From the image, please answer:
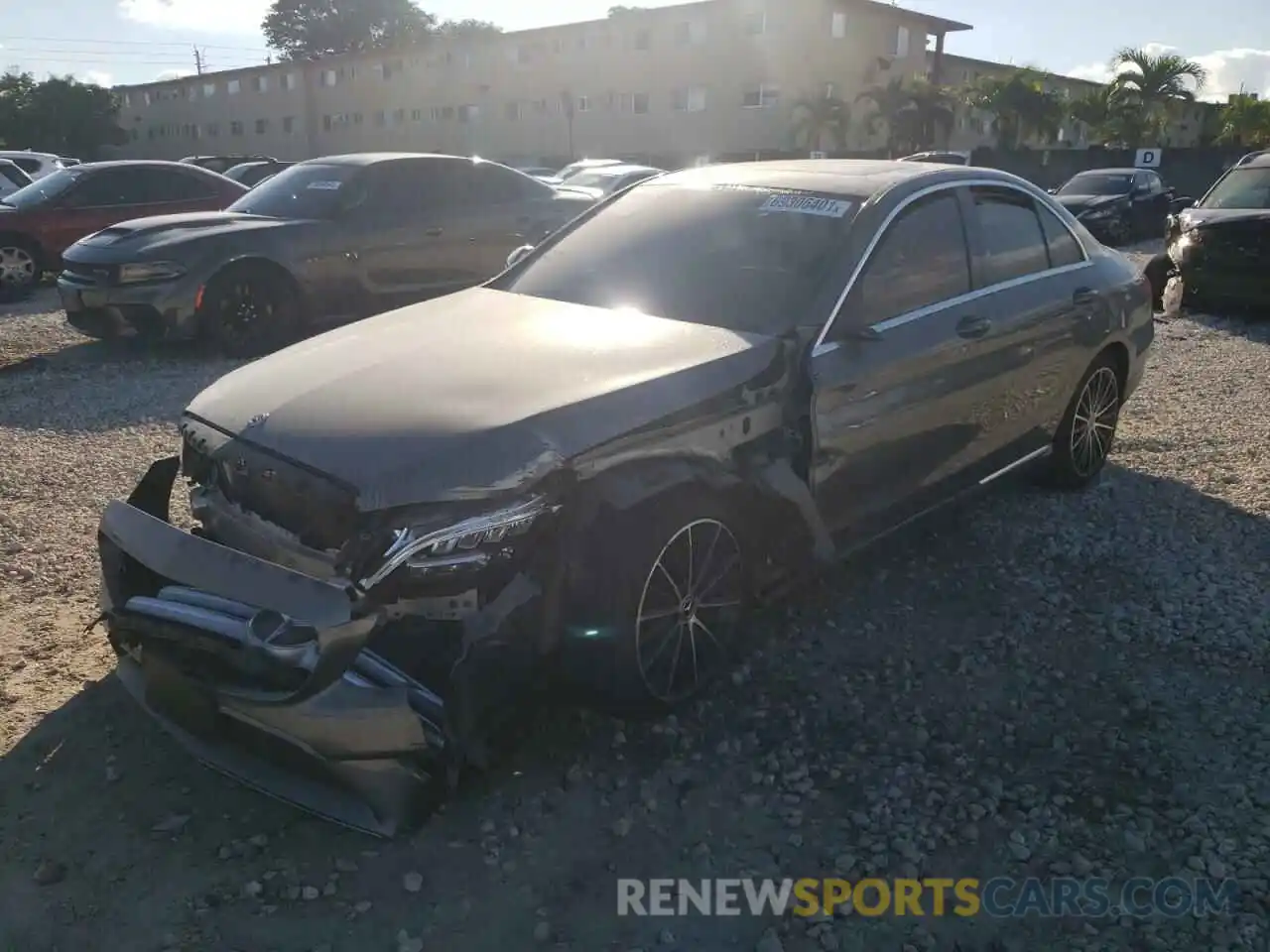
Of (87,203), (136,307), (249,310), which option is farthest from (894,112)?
(136,307)

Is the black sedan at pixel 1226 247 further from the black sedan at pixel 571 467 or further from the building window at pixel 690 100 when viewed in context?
the building window at pixel 690 100

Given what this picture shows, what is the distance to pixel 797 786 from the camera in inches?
118

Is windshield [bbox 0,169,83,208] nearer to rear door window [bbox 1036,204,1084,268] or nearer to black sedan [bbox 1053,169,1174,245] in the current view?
rear door window [bbox 1036,204,1084,268]

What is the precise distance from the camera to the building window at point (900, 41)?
39438 mm

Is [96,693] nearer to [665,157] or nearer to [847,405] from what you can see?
[847,405]

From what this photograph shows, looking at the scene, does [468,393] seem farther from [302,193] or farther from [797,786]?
[302,193]

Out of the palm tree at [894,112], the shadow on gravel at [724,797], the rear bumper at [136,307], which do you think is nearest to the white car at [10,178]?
the rear bumper at [136,307]

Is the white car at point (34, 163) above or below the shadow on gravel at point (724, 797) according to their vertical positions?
above

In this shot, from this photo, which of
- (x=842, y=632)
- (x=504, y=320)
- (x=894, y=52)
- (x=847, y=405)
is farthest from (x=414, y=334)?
(x=894, y=52)

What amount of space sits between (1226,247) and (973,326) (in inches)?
314

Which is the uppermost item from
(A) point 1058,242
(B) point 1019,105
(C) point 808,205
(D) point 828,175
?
(B) point 1019,105

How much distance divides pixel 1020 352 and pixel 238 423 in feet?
10.7

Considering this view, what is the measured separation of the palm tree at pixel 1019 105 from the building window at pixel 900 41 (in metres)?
3.23

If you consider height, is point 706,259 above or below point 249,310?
above
